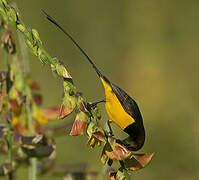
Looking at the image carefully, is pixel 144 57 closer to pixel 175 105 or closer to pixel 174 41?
pixel 174 41

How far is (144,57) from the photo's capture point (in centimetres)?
414

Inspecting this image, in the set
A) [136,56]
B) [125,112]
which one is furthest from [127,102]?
[136,56]

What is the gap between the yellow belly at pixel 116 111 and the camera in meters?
1.06

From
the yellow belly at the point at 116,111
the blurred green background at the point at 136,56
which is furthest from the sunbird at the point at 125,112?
the blurred green background at the point at 136,56

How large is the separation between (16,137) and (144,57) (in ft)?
9.28

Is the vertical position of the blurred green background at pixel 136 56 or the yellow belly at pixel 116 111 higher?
the blurred green background at pixel 136 56

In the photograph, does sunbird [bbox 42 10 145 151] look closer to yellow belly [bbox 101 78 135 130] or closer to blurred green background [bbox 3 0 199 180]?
yellow belly [bbox 101 78 135 130]

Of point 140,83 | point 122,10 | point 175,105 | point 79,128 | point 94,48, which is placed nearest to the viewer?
point 79,128

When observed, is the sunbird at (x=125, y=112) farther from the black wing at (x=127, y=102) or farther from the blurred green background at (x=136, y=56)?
the blurred green background at (x=136, y=56)

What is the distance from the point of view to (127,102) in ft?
3.43

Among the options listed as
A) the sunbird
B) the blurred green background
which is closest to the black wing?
the sunbird

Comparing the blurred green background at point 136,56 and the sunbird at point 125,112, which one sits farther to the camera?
the blurred green background at point 136,56

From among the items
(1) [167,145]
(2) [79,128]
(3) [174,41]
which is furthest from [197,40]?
(2) [79,128]

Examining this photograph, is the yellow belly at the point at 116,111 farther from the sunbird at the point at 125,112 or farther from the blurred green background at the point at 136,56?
the blurred green background at the point at 136,56
